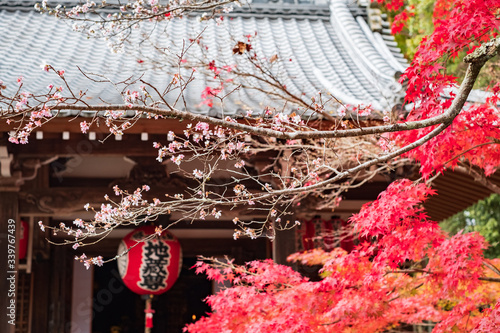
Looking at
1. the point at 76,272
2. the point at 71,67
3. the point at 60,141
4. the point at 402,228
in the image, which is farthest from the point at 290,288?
the point at 76,272

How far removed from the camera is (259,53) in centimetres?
877

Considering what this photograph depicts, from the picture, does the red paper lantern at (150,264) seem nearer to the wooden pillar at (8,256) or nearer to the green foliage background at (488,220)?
the wooden pillar at (8,256)

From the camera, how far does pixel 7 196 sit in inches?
248

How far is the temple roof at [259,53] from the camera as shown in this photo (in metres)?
6.77

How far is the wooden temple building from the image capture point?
20.5 ft

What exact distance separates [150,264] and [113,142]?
155cm

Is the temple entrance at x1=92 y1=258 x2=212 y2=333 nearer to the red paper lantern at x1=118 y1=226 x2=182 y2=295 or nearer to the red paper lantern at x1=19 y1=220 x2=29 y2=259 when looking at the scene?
the red paper lantern at x1=19 y1=220 x2=29 y2=259

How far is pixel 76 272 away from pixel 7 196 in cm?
328

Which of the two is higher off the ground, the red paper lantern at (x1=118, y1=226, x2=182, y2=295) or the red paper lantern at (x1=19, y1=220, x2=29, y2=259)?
the red paper lantern at (x1=19, y1=220, x2=29, y2=259)

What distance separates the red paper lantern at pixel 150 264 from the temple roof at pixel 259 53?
1.78 m

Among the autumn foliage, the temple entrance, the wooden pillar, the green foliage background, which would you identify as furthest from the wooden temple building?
the green foliage background

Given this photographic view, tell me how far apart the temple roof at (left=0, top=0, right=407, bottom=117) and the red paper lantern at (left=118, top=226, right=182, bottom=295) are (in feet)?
5.84

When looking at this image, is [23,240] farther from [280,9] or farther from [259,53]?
[280,9]

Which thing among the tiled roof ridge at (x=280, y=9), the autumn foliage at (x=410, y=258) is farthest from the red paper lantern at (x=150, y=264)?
the tiled roof ridge at (x=280, y=9)
